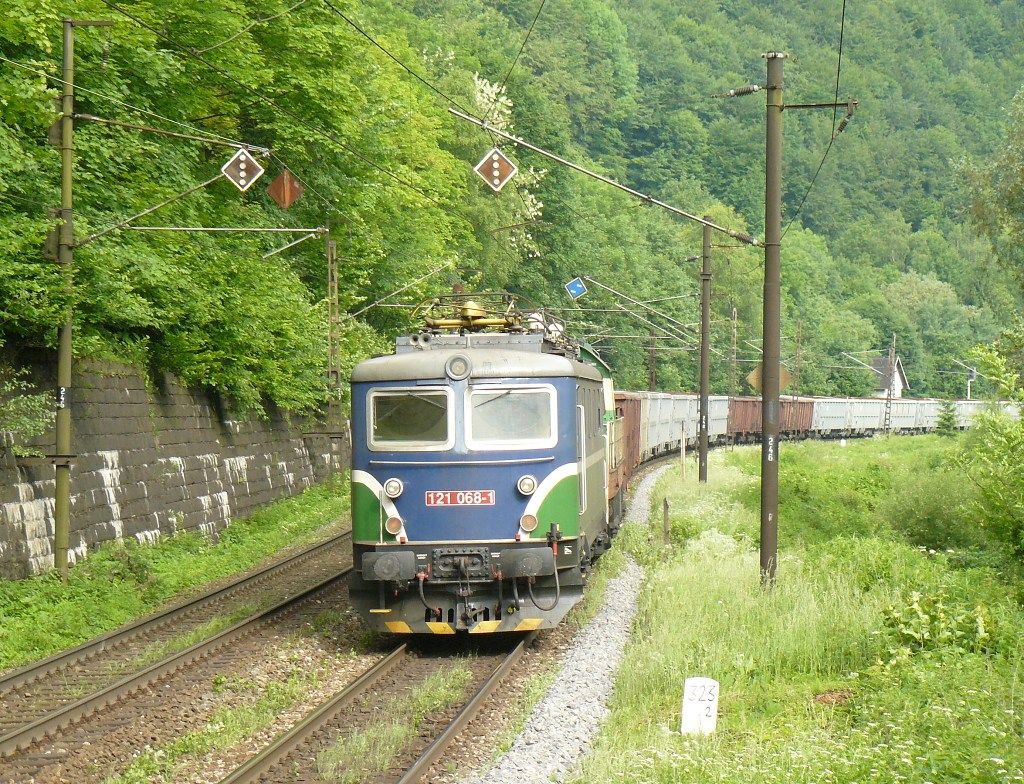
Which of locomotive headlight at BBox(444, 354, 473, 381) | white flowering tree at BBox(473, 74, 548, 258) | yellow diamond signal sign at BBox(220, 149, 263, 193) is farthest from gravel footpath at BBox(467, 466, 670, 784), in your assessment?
white flowering tree at BBox(473, 74, 548, 258)

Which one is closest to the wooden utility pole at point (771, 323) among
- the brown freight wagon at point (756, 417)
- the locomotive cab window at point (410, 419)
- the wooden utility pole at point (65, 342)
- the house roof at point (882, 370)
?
the locomotive cab window at point (410, 419)

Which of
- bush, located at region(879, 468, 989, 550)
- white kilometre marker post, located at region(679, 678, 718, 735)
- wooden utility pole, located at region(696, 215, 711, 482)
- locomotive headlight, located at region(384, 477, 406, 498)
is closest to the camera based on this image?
white kilometre marker post, located at region(679, 678, 718, 735)

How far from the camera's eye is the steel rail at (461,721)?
8.74 metres

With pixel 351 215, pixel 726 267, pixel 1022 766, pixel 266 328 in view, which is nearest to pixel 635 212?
pixel 726 267

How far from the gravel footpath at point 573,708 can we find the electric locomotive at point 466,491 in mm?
730

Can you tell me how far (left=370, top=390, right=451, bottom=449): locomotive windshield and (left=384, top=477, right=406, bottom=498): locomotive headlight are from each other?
1.16 ft

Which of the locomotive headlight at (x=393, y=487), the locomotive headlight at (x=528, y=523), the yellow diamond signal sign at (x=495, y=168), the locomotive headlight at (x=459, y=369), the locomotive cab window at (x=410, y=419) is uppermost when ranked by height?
the yellow diamond signal sign at (x=495, y=168)

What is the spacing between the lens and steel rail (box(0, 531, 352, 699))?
12.5 meters

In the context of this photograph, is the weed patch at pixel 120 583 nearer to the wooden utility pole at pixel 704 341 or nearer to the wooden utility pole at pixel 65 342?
the wooden utility pole at pixel 65 342

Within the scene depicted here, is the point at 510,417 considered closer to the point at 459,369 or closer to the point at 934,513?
the point at 459,369

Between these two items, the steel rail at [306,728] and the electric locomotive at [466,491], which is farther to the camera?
the electric locomotive at [466,491]

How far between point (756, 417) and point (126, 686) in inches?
2027

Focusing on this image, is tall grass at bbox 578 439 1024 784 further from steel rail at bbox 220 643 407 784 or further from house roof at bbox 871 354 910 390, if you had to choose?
house roof at bbox 871 354 910 390

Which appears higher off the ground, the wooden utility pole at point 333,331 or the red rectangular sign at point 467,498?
the wooden utility pole at point 333,331
